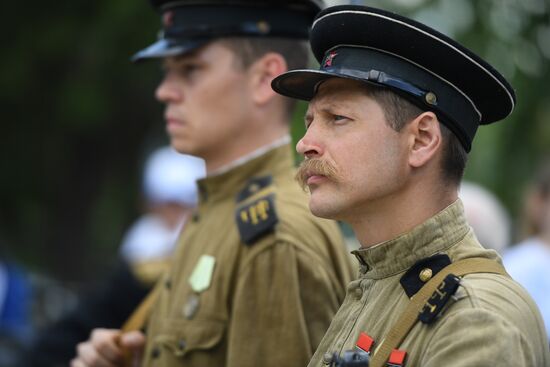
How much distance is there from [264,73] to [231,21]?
9.9 inches

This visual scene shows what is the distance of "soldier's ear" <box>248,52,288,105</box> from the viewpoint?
4.53 metres

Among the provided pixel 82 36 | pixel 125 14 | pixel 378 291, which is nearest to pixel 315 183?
pixel 378 291

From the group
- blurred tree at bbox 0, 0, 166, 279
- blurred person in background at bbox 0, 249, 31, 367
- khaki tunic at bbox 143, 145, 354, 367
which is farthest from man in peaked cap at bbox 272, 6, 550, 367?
blurred tree at bbox 0, 0, 166, 279

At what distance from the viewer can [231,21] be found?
456 cm

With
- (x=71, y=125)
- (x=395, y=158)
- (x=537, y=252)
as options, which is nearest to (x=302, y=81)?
(x=395, y=158)

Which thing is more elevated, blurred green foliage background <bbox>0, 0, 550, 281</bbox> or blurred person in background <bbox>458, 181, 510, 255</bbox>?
blurred green foliage background <bbox>0, 0, 550, 281</bbox>

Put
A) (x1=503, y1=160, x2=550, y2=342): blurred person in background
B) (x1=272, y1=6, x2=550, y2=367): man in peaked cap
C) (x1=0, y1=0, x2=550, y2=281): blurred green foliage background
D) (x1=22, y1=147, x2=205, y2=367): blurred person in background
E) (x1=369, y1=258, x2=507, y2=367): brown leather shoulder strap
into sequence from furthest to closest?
1. (x1=0, y1=0, x2=550, y2=281): blurred green foliage background
2. (x1=503, y1=160, x2=550, y2=342): blurred person in background
3. (x1=22, y1=147, x2=205, y2=367): blurred person in background
4. (x1=272, y1=6, x2=550, y2=367): man in peaked cap
5. (x1=369, y1=258, x2=507, y2=367): brown leather shoulder strap

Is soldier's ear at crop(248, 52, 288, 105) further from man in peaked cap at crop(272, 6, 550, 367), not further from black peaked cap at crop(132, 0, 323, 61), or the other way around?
man in peaked cap at crop(272, 6, 550, 367)

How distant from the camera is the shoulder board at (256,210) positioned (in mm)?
4094

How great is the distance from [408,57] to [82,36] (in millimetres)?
9671

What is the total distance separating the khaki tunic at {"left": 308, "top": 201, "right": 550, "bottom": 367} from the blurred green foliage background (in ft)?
18.9

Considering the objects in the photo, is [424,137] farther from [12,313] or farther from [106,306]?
[12,313]

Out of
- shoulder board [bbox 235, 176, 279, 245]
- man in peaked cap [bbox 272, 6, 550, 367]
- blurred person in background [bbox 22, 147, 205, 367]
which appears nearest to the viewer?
man in peaked cap [bbox 272, 6, 550, 367]

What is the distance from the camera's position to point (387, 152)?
3143 mm
